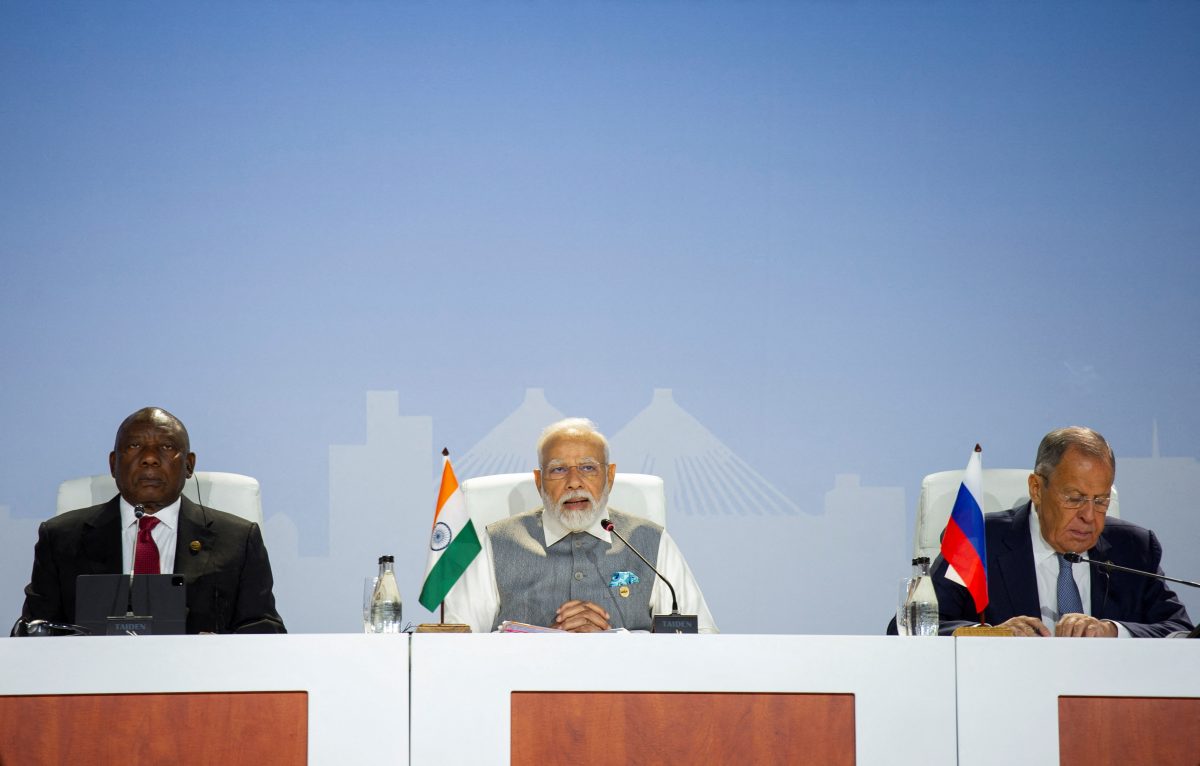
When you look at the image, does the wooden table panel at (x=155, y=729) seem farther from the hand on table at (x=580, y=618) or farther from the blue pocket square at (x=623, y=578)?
the blue pocket square at (x=623, y=578)

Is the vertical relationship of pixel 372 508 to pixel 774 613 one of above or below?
above

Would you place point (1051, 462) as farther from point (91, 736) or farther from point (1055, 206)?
point (91, 736)

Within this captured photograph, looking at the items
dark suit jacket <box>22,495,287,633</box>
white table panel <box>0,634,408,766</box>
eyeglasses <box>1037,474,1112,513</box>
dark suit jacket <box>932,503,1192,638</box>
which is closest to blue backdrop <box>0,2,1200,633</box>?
dark suit jacket <box>22,495,287,633</box>

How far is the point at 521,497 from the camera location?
3.97m

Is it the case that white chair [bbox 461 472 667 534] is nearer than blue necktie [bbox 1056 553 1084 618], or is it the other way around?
blue necktie [bbox 1056 553 1084 618]

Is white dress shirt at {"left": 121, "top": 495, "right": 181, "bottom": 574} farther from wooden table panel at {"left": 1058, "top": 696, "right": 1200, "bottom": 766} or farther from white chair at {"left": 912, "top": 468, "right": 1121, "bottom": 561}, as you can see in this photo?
wooden table panel at {"left": 1058, "top": 696, "right": 1200, "bottom": 766}

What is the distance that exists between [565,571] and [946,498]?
118 centimetres

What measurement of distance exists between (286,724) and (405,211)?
8.35 ft

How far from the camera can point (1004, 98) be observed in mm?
A: 4762

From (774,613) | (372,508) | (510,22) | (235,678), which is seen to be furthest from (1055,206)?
(235,678)

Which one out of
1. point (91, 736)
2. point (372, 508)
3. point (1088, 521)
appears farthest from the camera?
point (372, 508)

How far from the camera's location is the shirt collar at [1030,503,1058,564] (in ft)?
11.7

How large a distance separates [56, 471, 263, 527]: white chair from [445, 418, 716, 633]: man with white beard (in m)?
0.76

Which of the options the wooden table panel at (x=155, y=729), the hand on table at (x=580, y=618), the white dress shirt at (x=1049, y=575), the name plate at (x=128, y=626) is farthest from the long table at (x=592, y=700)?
the white dress shirt at (x=1049, y=575)
